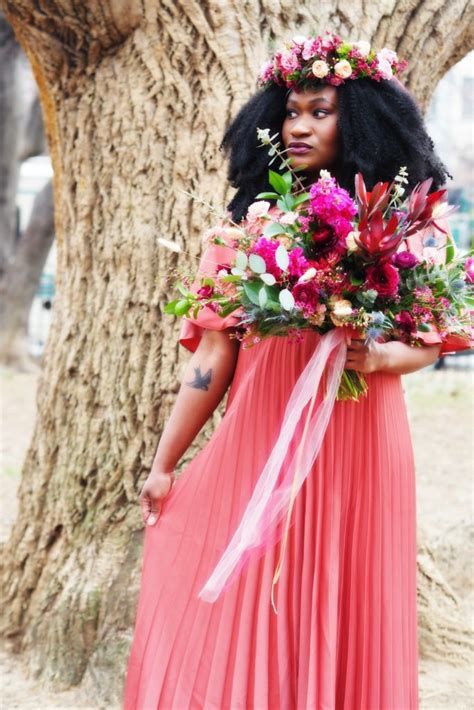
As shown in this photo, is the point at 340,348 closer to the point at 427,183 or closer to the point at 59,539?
the point at 427,183

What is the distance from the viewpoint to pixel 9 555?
4199 millimetres

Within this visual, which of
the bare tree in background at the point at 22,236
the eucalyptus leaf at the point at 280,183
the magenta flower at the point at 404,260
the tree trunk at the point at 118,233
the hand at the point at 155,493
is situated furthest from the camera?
the bare tree in background at the point at 22,236

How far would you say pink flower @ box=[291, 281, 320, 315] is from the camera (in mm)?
2297

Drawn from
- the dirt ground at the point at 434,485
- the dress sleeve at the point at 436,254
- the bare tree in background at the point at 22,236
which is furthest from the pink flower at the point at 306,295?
the bare tree in background at the point at 22,236

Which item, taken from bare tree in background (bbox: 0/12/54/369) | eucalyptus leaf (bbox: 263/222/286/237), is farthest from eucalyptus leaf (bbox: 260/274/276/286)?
bare tree in background (bbox: 0/12/54/369)

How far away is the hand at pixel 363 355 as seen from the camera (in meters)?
2.45

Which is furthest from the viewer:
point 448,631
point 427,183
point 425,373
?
point 425,373

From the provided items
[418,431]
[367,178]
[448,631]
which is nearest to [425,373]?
[418,431]

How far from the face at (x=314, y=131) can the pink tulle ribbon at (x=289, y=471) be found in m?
0.61

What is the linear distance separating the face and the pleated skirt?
0.52m

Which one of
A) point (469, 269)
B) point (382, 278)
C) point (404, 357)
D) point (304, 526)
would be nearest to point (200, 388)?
point (304, 526)

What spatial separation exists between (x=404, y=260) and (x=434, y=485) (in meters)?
5.53

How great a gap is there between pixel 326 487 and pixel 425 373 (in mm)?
11998

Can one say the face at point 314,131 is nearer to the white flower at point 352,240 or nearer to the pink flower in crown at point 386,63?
the pink flower in crown at point 386,63
